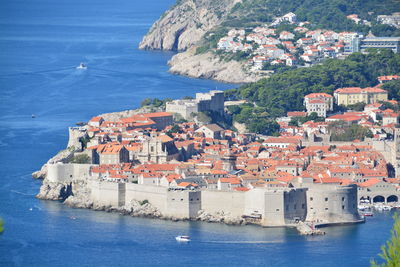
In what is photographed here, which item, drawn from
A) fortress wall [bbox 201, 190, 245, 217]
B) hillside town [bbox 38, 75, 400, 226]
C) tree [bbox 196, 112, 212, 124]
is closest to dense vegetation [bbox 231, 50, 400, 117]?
tree [bbox 196, 112, 212, 124]

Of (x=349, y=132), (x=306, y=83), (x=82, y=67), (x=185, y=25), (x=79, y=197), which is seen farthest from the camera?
(x=185, y=25)

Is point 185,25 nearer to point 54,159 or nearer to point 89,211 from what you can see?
point 54,159

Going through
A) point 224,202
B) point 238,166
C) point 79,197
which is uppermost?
point 238,166

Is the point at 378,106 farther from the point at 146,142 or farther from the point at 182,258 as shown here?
the point at 182,258

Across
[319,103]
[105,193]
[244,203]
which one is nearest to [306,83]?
[319,103]

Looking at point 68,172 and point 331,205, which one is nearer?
point 331,205

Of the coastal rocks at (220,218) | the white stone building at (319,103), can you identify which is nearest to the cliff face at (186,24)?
the white stone building at (319,103)
